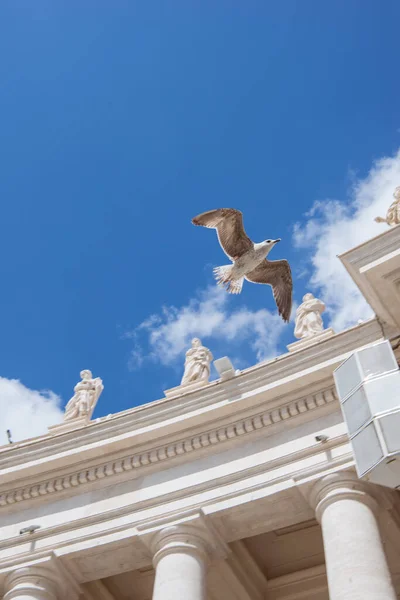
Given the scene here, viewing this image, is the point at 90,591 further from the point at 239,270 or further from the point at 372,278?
the point at 372,278

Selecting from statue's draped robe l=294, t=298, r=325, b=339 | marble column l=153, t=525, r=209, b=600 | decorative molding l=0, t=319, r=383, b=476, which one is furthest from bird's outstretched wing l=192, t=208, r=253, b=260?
marble column l=153, t=525, r=209, b=600

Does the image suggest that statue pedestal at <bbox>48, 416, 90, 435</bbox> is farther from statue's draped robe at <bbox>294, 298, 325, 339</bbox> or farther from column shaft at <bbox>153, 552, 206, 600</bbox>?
statue's draped robe at <bbox>294, 298, 325, 339</bbox>

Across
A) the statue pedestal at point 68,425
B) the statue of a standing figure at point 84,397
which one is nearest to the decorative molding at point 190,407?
the statue pedestal at point 68,425

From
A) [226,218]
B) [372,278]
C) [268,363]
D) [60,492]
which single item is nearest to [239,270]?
[226,218]

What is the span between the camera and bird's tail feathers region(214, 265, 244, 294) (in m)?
29.9

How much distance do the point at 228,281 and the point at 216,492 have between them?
7360 millimetres

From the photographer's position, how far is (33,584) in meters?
26.8

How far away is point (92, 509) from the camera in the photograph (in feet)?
92.7

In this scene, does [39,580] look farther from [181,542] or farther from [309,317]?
[309,317]

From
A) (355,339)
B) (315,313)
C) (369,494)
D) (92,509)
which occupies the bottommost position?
(369,494)

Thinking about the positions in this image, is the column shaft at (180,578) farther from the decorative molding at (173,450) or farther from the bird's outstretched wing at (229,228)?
the bird's outstretched wing at (229,228)

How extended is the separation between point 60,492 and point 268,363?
8256 mm

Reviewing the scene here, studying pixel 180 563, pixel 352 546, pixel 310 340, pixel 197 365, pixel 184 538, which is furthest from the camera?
pixel 197 365

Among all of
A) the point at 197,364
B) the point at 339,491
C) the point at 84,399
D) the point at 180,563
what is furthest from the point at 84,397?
the point at 339,491
